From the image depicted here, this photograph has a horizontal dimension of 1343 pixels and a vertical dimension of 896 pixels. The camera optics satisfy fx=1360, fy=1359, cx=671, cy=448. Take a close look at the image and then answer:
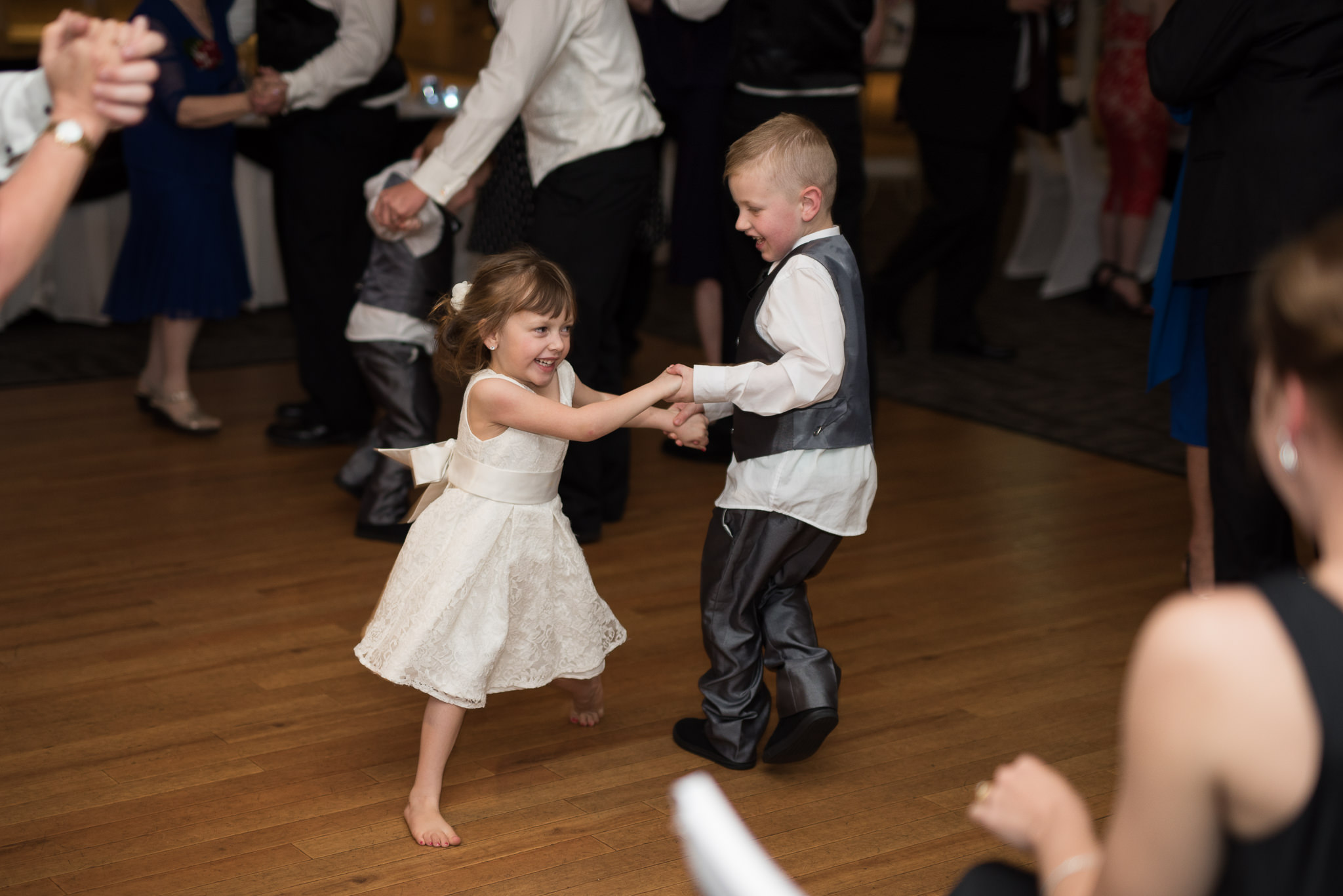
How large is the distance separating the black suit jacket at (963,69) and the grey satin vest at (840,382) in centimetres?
320

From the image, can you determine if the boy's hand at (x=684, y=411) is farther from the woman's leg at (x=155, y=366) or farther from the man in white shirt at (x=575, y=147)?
the woman's leg at (x=155, y=366)

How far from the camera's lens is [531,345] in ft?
7.15

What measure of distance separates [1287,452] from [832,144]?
3.01 m

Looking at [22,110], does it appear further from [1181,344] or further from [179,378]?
[179,378]

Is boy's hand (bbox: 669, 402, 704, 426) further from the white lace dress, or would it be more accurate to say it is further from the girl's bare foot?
the girl's bare foot

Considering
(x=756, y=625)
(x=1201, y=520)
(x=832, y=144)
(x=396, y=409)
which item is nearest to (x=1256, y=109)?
(x=1201, y=520)

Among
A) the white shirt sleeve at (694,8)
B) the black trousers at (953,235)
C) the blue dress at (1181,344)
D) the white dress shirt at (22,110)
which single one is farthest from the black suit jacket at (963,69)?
the white dress shirt at (22,110)

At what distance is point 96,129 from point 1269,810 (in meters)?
1.32

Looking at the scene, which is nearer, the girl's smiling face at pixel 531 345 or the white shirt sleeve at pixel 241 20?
the girl's smiling face at pixel 531 345

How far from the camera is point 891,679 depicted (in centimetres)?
278

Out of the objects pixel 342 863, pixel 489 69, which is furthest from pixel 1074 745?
pixel 489 69

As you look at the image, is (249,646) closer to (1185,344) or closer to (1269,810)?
(1185,344)

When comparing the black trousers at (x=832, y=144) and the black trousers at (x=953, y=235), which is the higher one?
the black trousers at (x=832, y=144)

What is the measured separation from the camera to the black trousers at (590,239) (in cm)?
328
